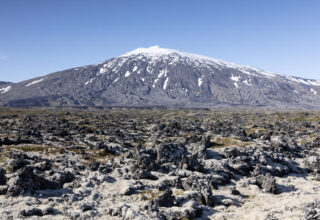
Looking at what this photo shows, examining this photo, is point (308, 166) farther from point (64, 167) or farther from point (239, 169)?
point (64, 167)

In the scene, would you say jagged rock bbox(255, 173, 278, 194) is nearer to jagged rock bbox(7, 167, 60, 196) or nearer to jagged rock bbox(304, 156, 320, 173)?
jagged rock bbox(304, 156, 320, 173)

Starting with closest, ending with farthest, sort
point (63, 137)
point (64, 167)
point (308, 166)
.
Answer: point (64, 167), point (308, 166), point (63, 137)

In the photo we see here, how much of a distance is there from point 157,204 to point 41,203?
1009 cm

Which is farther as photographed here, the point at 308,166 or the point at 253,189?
the point at 308,166

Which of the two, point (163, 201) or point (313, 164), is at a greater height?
point (163, 201)

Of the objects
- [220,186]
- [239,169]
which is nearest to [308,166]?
[239,169]

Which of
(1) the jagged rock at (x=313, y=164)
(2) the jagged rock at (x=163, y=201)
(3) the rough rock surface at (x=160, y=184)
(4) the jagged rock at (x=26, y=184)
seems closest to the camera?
(3) the rough rock surface at (x=160, y=184)

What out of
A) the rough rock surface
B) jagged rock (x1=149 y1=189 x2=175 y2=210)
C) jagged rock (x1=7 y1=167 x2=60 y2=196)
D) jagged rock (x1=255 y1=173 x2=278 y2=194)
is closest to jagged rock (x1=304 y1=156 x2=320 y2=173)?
the rough rock surface

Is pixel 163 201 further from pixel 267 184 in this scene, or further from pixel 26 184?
pixel 26 184

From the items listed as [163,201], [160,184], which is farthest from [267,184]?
[163,201]

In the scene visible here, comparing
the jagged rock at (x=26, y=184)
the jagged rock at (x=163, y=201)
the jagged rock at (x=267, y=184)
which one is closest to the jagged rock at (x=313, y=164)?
the jagged rock at (x=267, y=184)

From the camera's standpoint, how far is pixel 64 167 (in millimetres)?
33125

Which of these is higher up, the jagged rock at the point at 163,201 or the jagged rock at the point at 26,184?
the jagged rock at the point at 26,184

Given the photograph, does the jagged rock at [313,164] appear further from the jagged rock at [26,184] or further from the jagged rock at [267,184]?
the jagged rock at [26,184]
